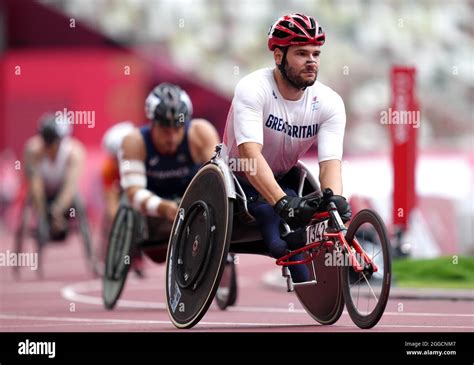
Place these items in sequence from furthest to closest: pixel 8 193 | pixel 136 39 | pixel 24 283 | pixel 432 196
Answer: pixel 136 39 < pixel 8 193 < pixel 432 196 < pixel 24 283

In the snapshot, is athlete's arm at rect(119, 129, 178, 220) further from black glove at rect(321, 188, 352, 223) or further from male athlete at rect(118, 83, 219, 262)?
black glove at rect(321, 188, 352, 223)

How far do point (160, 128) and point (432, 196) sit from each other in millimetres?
7655

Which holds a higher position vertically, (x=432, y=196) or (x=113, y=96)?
(x=113, y=96)

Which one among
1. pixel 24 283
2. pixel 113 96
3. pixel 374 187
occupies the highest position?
pixel 113 96

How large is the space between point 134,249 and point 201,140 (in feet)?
3.71

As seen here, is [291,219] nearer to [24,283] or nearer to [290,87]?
[290,87]

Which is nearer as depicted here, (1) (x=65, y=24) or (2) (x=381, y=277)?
(2) (x=381, y=277)

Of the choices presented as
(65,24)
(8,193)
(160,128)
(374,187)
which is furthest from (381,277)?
(65,24)

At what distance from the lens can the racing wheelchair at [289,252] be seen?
8.52 m

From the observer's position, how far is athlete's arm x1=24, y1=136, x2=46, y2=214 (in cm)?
1808

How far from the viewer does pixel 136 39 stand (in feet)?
120

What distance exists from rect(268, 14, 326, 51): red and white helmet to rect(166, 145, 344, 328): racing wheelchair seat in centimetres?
91

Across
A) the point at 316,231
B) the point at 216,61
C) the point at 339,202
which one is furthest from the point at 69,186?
the point at 216,61

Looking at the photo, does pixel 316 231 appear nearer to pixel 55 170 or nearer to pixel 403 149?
pixel 403 149
